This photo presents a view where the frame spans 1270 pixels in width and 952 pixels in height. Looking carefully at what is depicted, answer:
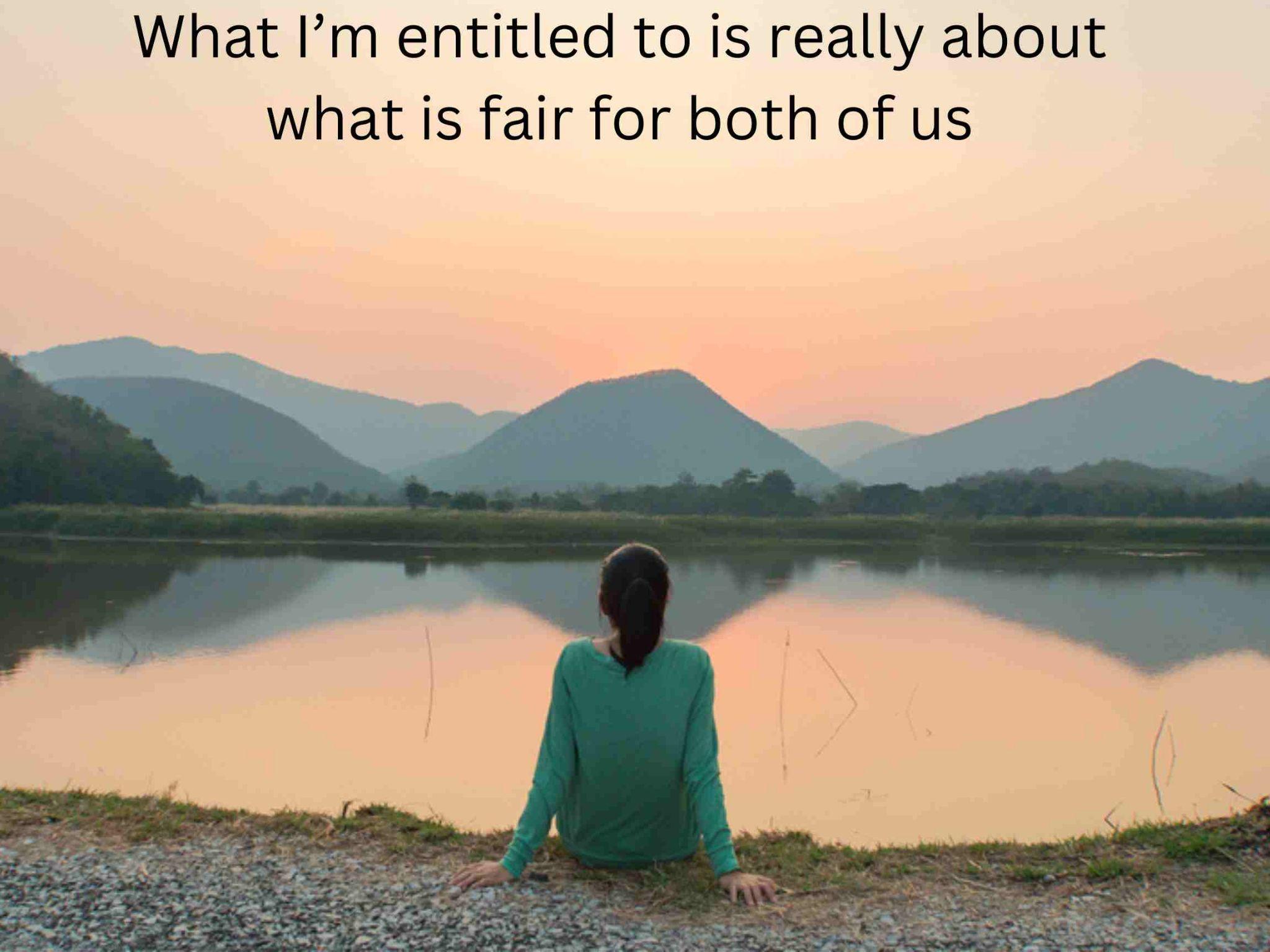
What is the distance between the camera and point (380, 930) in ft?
12.4

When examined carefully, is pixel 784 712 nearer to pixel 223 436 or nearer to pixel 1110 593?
pixel 1110 593

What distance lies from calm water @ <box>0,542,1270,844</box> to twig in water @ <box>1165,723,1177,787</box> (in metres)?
0.04

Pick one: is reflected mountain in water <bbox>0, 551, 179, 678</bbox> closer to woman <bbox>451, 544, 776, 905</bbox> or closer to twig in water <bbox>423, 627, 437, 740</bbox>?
twig in water <bbox>423, 627, 437, 740</bbox>

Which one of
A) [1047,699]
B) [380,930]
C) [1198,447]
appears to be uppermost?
[1198,447]

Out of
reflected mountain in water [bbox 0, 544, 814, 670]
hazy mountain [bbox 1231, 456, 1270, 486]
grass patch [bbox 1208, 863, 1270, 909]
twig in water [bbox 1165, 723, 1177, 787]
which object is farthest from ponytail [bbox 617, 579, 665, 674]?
hazy mountain [bbox 1231, 456, 1270, 486]

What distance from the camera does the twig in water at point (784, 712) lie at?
28.3ft

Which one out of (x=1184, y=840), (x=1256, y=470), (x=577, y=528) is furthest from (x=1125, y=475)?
(x=1184, y=840)

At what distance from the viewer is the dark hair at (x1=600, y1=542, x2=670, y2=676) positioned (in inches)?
150

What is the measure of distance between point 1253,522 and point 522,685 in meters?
49.5

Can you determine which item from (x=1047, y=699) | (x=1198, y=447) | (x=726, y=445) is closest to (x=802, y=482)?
(x=726, y=445)

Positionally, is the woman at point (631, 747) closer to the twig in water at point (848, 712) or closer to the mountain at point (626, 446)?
the twig in water at point (848, 712)

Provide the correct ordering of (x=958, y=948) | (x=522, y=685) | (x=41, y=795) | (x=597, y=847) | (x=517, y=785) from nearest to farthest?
(x=958, y=948)
(x=597, y=847)
(x=41, y=795)
(x=517, y=785)
(x=522, y=685)

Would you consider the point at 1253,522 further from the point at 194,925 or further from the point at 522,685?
the point at 194,925

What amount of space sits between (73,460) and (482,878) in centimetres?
5505
